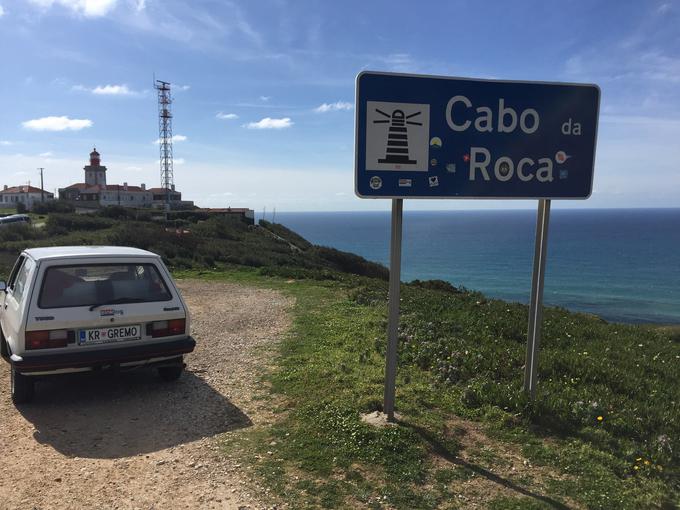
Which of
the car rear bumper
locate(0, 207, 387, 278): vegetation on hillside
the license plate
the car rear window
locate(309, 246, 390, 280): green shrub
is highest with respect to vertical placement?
the car rear window

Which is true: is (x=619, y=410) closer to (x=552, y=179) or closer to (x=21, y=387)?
(x=552, y=179)

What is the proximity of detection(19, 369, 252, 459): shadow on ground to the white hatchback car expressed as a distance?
339 millimetres

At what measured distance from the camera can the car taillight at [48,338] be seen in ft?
15.1

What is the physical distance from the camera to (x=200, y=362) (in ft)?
21.6

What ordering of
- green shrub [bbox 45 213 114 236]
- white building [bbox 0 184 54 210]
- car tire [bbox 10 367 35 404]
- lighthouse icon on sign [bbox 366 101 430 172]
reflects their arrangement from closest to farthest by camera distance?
lighthouse icon on sign [bbox 366 101 430 172] → car tire [bbox 10 367 35 404] → green shrub [bbox 45 213 114 236] → white building [bbox 0 184 54 210]

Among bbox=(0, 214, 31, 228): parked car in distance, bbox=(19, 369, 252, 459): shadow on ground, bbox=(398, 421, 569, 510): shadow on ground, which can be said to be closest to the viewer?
bbox=(398, 421, 569, 510): shadow on ground

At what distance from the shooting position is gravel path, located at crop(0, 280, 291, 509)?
3332 mm

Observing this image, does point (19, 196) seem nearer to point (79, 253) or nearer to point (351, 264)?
Result: point (351, 264)

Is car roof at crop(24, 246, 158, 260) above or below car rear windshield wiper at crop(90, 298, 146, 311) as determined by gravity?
above

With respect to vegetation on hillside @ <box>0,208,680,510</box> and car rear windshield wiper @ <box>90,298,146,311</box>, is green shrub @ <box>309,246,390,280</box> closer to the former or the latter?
vegetation on hillside @ <box>0,208,680,510</box>

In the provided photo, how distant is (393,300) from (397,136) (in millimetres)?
1409

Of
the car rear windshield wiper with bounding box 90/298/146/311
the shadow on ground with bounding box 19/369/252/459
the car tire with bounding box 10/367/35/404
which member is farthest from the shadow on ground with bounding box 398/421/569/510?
the car tire with bounding box 10/367/35/404

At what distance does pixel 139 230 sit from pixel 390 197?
22.4m

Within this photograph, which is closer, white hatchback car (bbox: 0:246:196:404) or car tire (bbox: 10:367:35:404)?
white hatchback car (bbox: 0:246:196:404)
